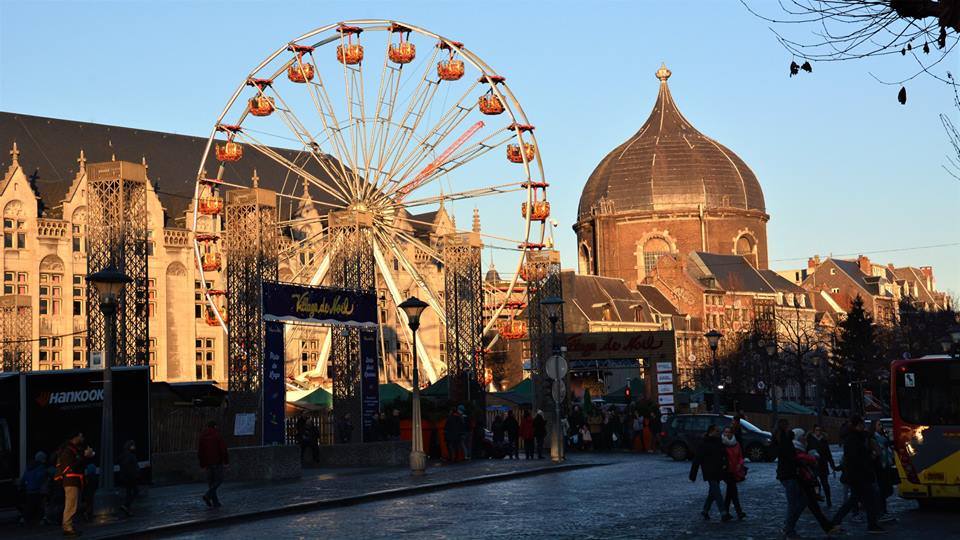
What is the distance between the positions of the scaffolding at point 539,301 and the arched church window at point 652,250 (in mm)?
98268

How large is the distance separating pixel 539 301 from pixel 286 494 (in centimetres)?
3721

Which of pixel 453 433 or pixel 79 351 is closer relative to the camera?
pixel 453 433

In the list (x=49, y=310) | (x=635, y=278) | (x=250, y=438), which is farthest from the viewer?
(x=635, y=278)

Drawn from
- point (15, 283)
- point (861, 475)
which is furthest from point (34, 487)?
point (15, 283)

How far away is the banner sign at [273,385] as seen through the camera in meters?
38.4

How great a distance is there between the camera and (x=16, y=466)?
30828mm

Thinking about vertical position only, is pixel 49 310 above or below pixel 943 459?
above

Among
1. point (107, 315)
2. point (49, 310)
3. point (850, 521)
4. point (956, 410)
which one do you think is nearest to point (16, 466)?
Result: point (107, 315)

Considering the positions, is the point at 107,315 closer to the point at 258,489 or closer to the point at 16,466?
the point at 16,466

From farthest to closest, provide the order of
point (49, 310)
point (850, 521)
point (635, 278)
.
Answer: point (635, 278) < point (49, 310) < point (850, 521)

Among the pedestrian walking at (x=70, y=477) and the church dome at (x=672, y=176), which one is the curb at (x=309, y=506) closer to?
the pedestrian walking at (x=70, y=477)

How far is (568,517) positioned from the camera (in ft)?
83.5

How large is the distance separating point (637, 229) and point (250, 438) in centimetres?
12357

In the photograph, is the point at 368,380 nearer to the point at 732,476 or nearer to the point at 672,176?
the point at 732,476
